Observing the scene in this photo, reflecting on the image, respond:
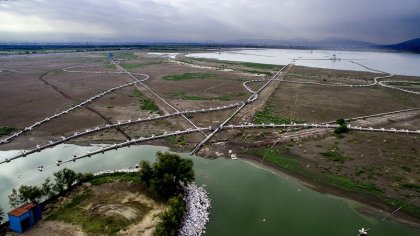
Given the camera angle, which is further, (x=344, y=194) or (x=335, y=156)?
(x=335, y=156)

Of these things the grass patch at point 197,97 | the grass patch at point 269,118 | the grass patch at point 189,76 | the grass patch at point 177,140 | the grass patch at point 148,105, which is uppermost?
the grass patch at point 189,76

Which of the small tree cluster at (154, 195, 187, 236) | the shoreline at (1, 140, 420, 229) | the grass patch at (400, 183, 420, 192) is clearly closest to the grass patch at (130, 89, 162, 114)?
the shoreline at (1, 140, 420, 229)

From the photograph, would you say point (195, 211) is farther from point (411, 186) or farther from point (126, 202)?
point (411, 186)

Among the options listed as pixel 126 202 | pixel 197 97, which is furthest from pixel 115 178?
pixel 197 97

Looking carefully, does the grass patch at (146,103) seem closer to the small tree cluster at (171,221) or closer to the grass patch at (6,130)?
the grass patch at (6,130)

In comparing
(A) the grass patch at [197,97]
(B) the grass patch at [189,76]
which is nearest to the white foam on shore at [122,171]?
(A) the grass patch at [197,97]

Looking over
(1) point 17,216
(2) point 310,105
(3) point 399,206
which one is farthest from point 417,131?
(1) point 17,216
